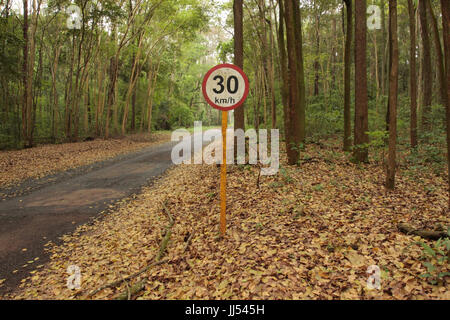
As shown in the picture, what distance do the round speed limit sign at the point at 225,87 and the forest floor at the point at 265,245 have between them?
2473 millimetres

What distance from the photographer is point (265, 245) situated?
14.3 feet

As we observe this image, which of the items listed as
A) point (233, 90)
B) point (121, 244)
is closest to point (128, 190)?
point (121, 244)

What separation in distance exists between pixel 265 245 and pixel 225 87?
108 inches

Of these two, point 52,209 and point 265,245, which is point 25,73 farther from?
point 265,245

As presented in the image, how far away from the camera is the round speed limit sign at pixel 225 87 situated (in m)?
4.22

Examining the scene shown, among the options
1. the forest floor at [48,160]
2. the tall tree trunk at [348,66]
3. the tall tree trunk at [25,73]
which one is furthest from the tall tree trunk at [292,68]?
the tall tree trunk at [25,73]

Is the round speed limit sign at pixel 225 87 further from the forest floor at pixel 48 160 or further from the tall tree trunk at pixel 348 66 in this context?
the forest floor at pixel 48 160

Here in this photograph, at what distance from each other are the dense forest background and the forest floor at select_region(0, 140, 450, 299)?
79.7 inches

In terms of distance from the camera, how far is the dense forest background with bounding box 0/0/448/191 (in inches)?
360

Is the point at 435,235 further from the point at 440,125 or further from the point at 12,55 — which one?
the point at 12,55

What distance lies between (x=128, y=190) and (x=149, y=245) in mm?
4202

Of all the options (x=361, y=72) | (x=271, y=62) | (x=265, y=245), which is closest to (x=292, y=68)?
(x=361, y=72)

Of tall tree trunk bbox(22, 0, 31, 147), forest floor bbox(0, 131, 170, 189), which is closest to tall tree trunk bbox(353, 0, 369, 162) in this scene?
forest floor bbox(0, 131, 170, 189)
